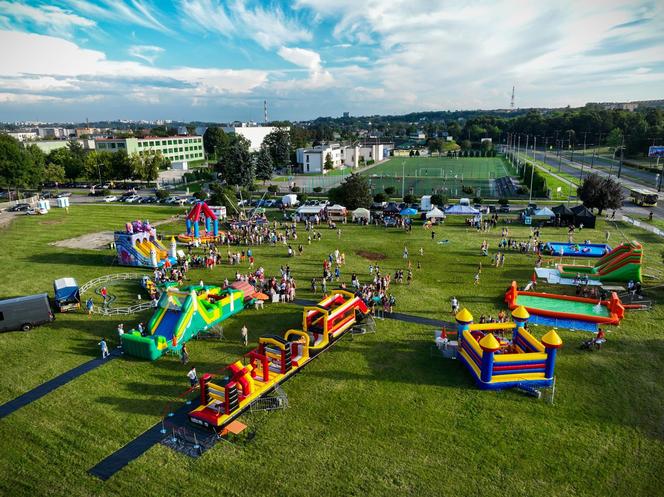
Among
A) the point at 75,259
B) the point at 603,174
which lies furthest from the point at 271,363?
the point at 603,174

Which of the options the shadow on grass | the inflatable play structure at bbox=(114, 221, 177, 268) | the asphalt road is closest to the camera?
the inflatable play structure at bbox=(114, 221, 177, 268)

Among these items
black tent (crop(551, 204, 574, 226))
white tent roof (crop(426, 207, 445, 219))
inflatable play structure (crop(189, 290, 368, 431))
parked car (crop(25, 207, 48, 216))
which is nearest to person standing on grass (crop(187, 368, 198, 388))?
inflatable play structure (crop(189, 290, 368, 431))

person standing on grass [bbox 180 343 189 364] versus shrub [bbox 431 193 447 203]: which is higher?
shrub [bbox 431 193 447 203]

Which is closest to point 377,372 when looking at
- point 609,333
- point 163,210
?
point 609,333

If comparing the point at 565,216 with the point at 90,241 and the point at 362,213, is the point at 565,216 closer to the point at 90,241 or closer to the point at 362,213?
the point at 362,213

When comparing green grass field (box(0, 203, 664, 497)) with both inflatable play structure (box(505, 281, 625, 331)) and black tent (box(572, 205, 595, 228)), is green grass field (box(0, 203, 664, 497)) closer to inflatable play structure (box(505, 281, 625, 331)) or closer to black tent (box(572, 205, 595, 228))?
inflatable play structure (box(505, 281, 625, 331))

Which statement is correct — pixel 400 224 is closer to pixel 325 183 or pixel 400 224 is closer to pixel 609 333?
pixel 609 333

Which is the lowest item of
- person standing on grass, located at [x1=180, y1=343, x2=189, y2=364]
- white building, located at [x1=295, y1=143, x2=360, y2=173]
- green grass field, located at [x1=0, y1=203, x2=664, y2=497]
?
green grass field, located at [x1=0, y1=203, x2=664, y2=497]

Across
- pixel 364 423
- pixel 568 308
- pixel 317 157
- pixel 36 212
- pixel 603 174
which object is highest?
pixel 317 157
